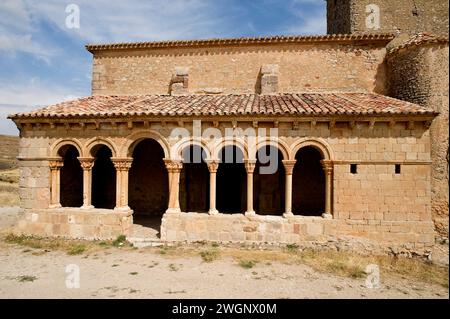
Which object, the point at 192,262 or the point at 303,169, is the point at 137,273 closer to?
the point at 192,262

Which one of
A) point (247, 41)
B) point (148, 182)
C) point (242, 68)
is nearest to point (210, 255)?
point (148, 182)

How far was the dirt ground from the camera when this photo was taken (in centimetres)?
557

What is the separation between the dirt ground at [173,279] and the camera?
219 inches

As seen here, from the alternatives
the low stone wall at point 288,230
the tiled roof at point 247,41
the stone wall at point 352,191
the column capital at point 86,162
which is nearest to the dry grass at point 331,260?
the low stone wall at point 288,230

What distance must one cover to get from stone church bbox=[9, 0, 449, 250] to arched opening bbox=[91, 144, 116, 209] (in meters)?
0.05

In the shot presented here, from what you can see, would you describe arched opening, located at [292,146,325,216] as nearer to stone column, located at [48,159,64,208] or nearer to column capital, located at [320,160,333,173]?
column capital, located at [320,160,333,173]

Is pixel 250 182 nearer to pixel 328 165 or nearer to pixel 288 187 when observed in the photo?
pixel 288 187

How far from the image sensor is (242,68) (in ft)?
40.0

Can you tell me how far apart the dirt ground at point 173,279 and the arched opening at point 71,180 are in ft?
11.0

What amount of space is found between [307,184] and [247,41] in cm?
665

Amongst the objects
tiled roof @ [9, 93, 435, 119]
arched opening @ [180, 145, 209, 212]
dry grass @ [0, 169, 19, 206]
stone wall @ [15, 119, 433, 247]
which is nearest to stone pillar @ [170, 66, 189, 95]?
tiled roof @ [9, 93, 435, 119]

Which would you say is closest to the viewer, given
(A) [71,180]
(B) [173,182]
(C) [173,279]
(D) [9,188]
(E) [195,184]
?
(C) [173,279]

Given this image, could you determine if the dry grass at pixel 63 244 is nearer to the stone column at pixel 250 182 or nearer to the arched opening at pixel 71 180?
the arched opening at pixel 71 180

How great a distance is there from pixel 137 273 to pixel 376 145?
750cm
